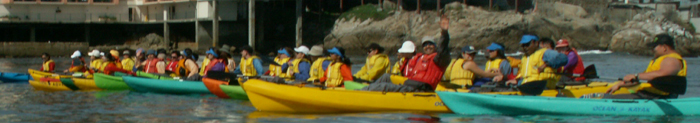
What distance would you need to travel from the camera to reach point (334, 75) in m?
14.6

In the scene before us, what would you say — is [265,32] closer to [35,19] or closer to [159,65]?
[35,19]

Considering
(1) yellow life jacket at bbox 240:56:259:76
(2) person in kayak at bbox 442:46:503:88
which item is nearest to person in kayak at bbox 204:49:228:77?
(1) yellow life jacket at bbox 240:56:259:76

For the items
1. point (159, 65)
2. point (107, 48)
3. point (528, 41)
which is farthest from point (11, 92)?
point (107, 48)

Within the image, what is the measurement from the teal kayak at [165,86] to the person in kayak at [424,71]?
19.5ft

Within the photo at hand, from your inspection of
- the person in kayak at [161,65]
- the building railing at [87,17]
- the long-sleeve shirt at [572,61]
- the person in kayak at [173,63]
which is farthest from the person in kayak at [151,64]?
the building railing at [87,17]

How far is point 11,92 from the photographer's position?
19.8m


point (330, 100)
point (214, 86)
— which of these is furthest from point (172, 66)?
point (330, 100)

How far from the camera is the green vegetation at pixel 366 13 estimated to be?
52.1 metres

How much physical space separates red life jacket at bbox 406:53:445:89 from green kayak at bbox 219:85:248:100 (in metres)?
4.58

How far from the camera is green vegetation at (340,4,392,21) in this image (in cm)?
5213

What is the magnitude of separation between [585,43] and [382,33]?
12480mm

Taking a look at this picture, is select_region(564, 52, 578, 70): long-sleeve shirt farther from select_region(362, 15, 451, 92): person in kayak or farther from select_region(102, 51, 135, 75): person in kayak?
select_region(102, 51, 135, 75): person in kayak

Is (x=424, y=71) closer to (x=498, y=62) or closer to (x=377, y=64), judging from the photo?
(x=498, y=62)

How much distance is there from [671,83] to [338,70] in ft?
18.5
